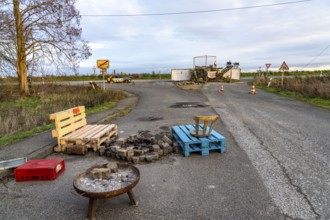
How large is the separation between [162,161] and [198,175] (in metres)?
0.93

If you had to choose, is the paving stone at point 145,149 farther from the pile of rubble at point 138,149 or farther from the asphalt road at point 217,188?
the asphalt road at point 217,188

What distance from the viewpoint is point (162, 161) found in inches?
185

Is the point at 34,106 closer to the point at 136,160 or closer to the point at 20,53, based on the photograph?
the point at 20,53

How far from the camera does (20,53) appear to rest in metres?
14.4

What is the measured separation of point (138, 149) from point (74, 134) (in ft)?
5.81

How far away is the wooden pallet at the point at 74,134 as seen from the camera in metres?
5.20

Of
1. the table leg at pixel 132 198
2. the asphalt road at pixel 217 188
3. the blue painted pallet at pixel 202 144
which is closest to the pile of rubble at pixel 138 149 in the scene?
the asphalt road at pixel 217 188

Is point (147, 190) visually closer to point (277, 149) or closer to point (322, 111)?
point (277, 149)

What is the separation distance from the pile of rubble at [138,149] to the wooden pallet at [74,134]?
0.32 metres

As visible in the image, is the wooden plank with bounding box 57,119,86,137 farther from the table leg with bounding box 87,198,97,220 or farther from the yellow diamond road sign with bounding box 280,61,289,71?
the yellow diamond road sign with bounding box 280,61,289,71

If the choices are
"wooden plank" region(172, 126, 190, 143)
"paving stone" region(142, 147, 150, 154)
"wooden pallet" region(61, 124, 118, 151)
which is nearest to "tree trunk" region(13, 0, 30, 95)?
"wooden pallet" region(61, 124, 118, 151)

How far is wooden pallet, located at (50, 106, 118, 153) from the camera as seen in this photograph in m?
5.20

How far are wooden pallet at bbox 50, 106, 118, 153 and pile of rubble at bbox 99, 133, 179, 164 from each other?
317 millimetres

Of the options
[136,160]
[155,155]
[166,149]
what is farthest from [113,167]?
[166,149]
